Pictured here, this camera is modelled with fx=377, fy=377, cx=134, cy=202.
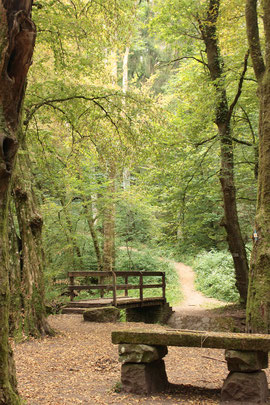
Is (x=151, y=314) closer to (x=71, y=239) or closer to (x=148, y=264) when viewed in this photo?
(x=71, y=239)

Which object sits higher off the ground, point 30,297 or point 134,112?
point 134,112

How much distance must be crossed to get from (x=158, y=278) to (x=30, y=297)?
587 inches

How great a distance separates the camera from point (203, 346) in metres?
4.49

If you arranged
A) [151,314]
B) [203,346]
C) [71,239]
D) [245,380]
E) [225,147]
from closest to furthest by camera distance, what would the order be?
[245,380], [203,346], [225,147], [151,314], [71,239]

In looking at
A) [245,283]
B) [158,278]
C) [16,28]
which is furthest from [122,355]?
[158,278]

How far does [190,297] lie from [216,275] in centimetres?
215

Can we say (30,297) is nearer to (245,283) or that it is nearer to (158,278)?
(245,283)

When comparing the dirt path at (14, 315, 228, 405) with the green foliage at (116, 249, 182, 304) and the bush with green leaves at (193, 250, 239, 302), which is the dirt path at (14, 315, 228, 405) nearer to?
the bush with green leaves at (193, 250, 239, 302)

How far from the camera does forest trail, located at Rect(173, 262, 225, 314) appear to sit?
644 inches

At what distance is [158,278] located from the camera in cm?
2238

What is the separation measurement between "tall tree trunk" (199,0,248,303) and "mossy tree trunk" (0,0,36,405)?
9.11m

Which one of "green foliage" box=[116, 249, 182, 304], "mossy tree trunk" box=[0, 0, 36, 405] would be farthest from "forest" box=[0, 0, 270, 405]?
"green foliage" box=[116, 249, 182, 304]

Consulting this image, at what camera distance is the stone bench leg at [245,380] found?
4.30m

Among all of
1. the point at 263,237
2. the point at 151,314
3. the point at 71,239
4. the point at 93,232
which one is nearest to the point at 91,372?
the point at 263,237
